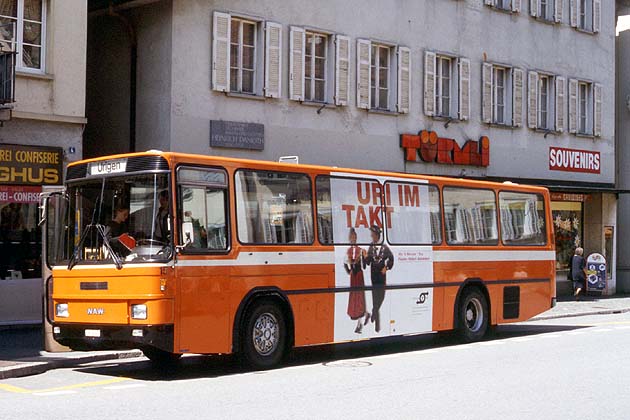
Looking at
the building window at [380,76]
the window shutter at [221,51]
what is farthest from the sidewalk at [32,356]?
the building window at [380,76]

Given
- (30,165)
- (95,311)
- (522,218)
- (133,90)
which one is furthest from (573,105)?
(95,311)

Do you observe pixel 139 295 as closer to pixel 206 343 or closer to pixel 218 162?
pixel 206 343

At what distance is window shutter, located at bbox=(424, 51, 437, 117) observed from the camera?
26969 mm

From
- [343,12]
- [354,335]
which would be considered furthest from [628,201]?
[354,335]

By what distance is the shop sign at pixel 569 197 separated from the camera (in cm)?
3131

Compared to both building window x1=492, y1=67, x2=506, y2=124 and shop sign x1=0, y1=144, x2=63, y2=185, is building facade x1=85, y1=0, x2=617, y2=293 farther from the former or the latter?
shop sign x1=0, y1=144, x2=63, y2=185

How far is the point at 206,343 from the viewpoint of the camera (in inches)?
502

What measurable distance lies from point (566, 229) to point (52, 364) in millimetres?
22355

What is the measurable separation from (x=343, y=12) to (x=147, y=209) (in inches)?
528

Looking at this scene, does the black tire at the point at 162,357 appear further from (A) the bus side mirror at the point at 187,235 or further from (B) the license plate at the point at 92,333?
(A) the bus side mirror at the point at 187,235

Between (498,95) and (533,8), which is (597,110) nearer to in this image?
(533,8)

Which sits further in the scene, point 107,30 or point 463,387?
point 107,30

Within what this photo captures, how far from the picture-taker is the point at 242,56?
74.1ft

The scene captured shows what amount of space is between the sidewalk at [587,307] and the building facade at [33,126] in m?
11.5
